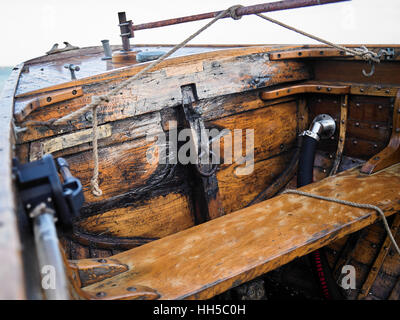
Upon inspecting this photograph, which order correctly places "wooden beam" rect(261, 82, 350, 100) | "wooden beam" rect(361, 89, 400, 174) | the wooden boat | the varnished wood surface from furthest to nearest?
"wooden beam" rect(261, 82, 350, 100) < "wooden beam" rect(361, 89, 400, 174) < the wooden boat < the varnished wood surface

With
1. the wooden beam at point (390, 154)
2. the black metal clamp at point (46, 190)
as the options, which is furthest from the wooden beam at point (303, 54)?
the black metal clamp at point (46, 190)

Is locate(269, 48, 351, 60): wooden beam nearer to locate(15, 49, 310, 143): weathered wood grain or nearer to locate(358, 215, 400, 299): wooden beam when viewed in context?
locate(15, 49, 310, 143): weathered wood grain

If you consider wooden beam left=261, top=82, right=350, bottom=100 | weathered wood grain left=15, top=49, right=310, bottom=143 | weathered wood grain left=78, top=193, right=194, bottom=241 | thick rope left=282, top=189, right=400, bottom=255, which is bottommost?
weathered wood grain left=78, top=193, right=194, bottom=241

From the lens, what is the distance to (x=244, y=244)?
52.2 inches

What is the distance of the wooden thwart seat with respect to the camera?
45.2 inches

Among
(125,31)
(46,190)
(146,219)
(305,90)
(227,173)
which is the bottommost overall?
(146,219)

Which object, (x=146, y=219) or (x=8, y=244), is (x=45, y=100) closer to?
(x=146, y=219)

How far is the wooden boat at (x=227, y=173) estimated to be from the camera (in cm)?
127

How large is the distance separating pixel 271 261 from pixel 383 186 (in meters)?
0.85

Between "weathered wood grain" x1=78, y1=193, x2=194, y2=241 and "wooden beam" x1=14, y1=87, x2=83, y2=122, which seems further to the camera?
"weathered wood grain" x1=78, y1=193, x2=194, y2=241

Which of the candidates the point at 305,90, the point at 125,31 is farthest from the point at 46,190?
the point at 125,31

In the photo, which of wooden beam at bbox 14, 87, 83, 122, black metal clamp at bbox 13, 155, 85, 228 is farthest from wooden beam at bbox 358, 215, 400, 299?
wooden beam at bbox 14, 87, 83, 122

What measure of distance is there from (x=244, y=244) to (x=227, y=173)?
103cm

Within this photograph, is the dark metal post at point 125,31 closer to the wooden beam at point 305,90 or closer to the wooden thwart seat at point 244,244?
the wooden beam at point 305,90
